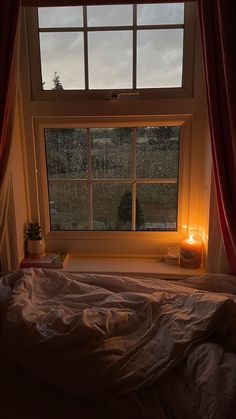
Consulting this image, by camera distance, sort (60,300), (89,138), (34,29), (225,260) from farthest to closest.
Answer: (89,138) → (34,29) → (225,260) → (60,300)

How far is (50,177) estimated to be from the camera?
70.1 inches

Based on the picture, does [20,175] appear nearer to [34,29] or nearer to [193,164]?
[34,29]

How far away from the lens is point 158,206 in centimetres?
177

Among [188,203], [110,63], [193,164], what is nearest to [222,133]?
[193,164]

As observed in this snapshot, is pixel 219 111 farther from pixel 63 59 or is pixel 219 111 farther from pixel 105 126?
pixel 63 59

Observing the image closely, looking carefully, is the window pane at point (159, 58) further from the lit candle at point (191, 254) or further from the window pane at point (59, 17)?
the lit candle at point (191, 254)

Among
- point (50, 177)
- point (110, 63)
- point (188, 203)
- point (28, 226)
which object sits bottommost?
point (28, 226)

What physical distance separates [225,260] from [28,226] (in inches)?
41.8

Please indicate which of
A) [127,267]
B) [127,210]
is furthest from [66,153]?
[127,267]

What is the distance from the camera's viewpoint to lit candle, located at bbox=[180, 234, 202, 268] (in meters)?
1.62

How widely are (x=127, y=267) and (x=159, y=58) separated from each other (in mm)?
1107

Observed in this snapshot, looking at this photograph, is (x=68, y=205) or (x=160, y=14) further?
(x=68, y=205)

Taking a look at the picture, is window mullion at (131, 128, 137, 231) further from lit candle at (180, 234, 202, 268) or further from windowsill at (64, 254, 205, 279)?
lit candle at (180, 234, 202, 268)

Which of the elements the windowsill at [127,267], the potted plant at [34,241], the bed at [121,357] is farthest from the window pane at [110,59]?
the bed at [121,357]
